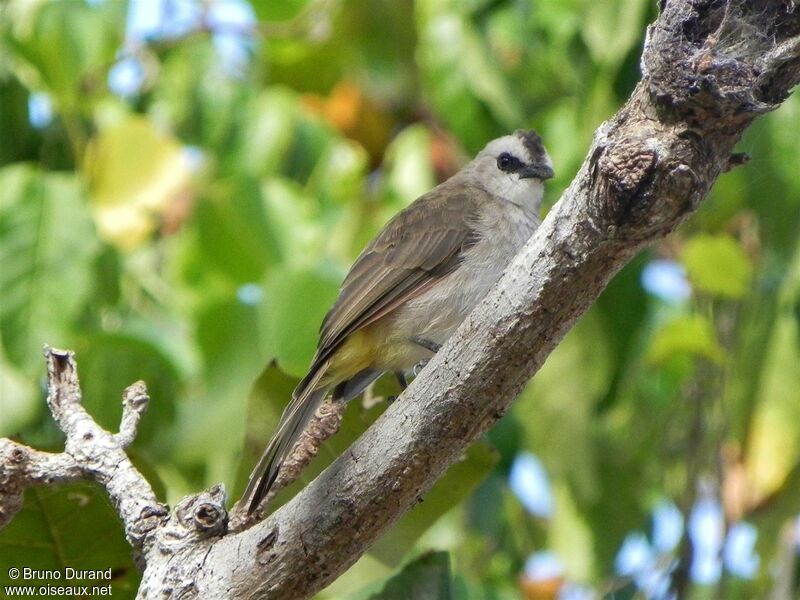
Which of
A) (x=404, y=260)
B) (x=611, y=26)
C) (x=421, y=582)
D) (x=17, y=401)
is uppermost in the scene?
(x=611, y=26)

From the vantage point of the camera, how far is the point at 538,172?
145 inches

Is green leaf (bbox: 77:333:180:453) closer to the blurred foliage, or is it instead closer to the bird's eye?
the blurred foliage

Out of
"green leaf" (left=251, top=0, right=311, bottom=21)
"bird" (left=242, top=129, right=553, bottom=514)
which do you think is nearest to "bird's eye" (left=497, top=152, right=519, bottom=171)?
"bird" (left=242, top=129, right=553, bottom=514)

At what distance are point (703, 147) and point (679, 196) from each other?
80 mm

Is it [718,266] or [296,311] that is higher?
[296,311]

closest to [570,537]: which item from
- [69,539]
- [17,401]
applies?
[17,401]

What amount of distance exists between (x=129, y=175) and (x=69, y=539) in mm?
2157

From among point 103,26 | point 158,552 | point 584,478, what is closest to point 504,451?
point 584,478

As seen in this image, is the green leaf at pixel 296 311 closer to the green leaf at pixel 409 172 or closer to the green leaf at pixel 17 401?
the green leaf at pixel 17 401

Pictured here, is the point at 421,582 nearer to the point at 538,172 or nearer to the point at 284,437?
the point at 284,437

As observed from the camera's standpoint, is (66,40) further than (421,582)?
Yes

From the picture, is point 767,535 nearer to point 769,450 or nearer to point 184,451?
point 769,450

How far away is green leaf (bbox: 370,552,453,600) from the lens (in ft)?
8.29

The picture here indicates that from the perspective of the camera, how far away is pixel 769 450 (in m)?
3.50
